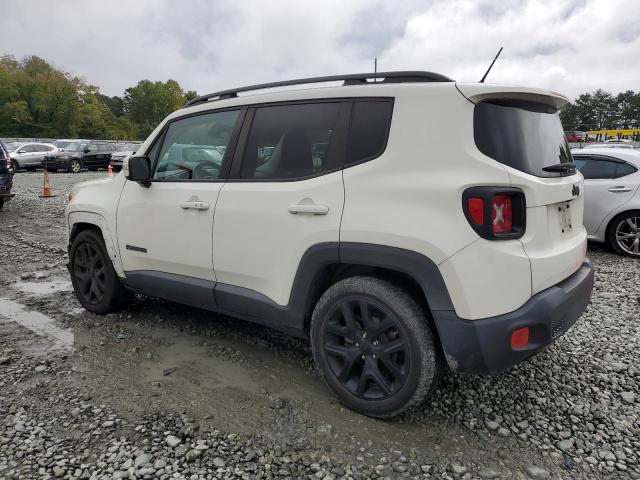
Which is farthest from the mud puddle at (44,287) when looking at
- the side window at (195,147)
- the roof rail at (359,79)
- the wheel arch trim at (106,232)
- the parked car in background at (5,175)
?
the parked car in background at (5,175)

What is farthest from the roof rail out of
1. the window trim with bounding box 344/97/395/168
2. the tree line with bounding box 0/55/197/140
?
the tree line with bounding box 0/55/197/140

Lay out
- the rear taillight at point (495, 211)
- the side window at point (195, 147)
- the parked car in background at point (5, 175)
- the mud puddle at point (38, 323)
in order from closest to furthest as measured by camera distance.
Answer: the rear taillight at point (495, 211)
the side window at point (195, 147)
the mud puddle at point (38, 323)
the parked car in background at point (5, 175)

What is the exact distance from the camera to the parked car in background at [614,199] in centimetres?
649

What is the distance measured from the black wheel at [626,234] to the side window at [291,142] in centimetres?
554

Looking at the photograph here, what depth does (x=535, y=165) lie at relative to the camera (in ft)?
8.12

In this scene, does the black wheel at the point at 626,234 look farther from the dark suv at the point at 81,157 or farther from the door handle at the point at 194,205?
the dark suv at the point at 81,157

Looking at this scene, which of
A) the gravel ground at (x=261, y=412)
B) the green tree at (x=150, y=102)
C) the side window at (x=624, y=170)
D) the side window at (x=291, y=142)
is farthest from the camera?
the green tree at (x=150, y=102)

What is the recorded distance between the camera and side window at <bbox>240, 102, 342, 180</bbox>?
281cm

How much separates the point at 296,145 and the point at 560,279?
1.67 meters

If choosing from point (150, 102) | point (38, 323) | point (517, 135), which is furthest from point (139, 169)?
point (150, 102)

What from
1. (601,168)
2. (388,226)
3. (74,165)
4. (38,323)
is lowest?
(38,323)

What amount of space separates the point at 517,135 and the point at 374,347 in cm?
133

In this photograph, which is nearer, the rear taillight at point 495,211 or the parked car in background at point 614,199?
the rear taillight at point 495,211

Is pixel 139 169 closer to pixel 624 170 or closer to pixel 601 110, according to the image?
pixel 624 170
